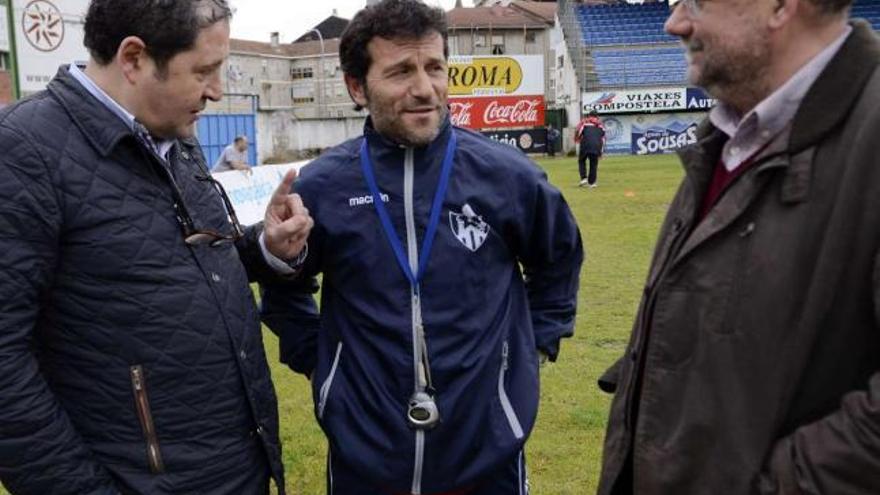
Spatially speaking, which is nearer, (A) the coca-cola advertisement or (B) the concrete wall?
(B) the concrete wall

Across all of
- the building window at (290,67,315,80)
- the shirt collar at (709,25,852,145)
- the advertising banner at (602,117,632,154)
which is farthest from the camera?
the building window at (290,67,315,80)

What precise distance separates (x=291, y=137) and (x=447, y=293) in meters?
38.1

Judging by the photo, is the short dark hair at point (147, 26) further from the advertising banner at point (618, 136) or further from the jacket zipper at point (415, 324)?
the advertising banner at point (618, 136)

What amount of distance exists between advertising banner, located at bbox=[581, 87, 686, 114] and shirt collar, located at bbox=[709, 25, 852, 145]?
3255cm

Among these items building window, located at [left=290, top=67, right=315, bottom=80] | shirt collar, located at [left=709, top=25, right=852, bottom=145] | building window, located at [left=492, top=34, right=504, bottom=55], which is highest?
building window, located at [left=492, top=34, right=504, bottom=55]

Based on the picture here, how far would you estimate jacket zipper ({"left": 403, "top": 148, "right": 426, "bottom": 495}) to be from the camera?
2.31 metres

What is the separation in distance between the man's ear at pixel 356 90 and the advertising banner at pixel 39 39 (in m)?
9.78

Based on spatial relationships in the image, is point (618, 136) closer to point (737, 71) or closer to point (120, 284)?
point (737, 71)

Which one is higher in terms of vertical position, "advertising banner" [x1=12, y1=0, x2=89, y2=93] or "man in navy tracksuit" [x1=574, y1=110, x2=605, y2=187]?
"advertising banner" [x1=12, y1=0, x2=89, y2=93]

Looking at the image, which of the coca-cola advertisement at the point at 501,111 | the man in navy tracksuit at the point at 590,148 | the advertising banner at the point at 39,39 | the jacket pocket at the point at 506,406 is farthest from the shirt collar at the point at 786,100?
the coca-cola advertisement at the point at 501,111

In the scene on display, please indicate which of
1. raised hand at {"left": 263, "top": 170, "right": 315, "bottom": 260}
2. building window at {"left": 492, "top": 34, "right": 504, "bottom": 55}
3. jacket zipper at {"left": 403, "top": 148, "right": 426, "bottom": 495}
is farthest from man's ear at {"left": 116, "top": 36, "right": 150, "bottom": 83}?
building window at {"left": 492, "top": 34, "right": 504, "bottom": 55}

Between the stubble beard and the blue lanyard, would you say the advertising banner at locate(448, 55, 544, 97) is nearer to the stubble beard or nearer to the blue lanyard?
the blue lanyard

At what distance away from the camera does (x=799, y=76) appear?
156 centimetres

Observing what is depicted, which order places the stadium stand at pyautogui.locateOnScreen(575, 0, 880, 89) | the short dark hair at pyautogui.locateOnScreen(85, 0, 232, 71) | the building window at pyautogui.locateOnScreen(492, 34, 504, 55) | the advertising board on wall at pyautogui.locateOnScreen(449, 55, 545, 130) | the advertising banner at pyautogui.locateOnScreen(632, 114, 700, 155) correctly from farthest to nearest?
the building window at pyautogui.locateOnScreen(492, 34, 504, 55) → the advertising board on wall at pyautogui.locateOnScreen(449, 55, 545, 130) → the stadium stand at pyautogui.locateOnScreen(575, 0, 880, 89) → the advertising banner at pyautogui.locateOnScreen(632, 114, 700, 155) → the short dark hair at pyautogui.locateOnScreen(85, 0, 232, 71)
